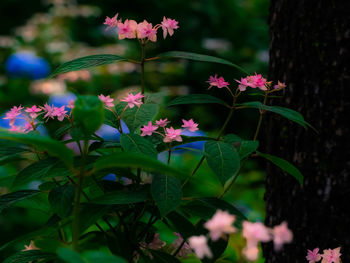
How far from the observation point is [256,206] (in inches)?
102

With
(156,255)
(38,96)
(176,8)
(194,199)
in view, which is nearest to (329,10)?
(194,199)

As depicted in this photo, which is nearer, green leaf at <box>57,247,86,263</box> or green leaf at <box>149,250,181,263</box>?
green leaf at <box>57,247,86,263</box>

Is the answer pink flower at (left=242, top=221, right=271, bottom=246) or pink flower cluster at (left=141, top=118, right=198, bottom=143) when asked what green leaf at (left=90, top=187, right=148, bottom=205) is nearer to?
pink flower cluster at (left=141, top=118, right=198, bottom=143)

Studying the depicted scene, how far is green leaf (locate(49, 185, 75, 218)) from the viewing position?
0.71m

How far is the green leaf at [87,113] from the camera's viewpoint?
588mm

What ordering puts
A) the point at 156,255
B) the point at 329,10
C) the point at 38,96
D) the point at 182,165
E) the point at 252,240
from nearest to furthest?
the point at 252,240 < the point at 156,255 < the point at 329,10 < the point at 182,165 < the point at 38,96

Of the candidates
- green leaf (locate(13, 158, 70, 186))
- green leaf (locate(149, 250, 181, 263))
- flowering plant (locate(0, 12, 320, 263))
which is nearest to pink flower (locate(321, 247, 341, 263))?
flowering plant (locate(0, 12, 320, 263))

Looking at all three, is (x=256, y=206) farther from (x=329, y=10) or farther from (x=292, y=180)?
(x=329, y=10)

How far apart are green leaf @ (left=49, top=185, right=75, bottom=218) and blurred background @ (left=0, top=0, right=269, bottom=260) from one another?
77.3 inches

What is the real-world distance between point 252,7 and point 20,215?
351cm

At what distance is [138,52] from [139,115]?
3.66 metres

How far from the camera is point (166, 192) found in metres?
0.71

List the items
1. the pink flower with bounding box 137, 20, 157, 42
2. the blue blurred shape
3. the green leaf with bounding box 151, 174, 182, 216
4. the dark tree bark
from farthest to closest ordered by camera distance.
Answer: the blue blurred shape, the dark tree bark, the pink flower with bounding box 137, 20, 157, 42, the green leaf with bounding box 151, 174, 182, 216

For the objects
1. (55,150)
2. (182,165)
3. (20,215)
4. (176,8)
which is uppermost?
(176,8)
